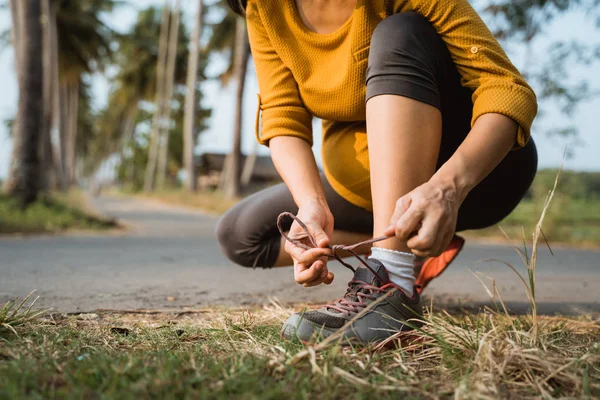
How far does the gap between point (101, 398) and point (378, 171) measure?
0.77m

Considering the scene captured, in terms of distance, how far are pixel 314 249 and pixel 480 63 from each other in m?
0.64

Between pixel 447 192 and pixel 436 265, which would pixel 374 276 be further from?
pixel 436 265

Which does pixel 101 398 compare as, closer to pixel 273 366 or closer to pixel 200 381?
pixel 200 381

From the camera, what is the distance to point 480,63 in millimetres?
1290

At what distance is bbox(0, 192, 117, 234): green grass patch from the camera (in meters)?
5.13

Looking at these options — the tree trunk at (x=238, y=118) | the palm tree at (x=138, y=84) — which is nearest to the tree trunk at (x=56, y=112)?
the palm tree at (x=138, y=84)

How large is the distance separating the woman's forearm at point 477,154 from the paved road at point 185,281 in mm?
783

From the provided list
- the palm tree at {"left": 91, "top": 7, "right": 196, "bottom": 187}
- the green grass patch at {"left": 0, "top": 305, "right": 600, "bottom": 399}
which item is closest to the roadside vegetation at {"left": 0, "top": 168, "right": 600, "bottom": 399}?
the green grass patch at {"left": 0, "top": 305, "right": 600, "bottom": 399}

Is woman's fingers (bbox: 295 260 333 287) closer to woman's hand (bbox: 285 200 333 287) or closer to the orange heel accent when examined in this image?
woman's hand (bbox: 285 200 333 287)

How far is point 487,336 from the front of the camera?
3.51 ft

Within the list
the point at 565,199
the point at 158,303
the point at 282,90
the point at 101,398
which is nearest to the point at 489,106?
the point at 282,90

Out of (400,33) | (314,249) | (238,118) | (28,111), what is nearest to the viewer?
(314,249)

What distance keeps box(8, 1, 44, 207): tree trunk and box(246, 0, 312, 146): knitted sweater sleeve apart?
17.6ft

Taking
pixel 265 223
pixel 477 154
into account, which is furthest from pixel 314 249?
pixel 265 223
